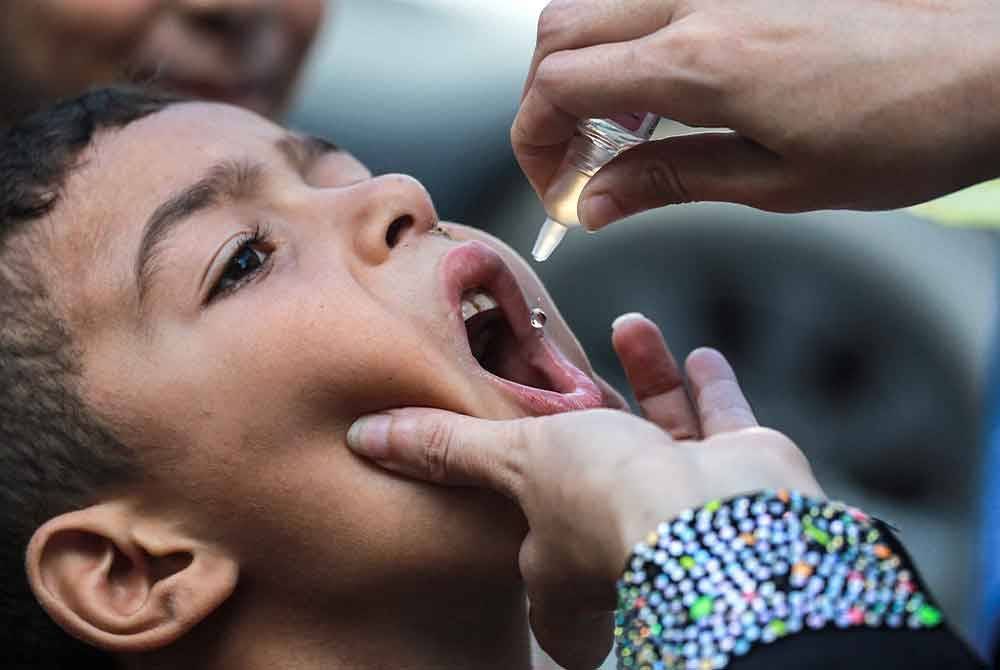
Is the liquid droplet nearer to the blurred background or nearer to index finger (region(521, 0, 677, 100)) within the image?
index finger (region(521, 0, 677, 100))

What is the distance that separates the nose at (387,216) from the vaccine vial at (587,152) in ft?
0.48

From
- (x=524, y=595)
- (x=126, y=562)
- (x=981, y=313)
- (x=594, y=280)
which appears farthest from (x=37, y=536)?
(x=981, y=313)

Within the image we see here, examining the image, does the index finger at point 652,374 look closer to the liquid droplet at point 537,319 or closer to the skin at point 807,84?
the liquid droplet at point 537,319

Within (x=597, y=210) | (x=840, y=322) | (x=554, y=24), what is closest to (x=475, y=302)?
(x=597, y=210)

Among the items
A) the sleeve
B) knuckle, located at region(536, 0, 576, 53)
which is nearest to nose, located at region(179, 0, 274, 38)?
knuckle, located at region(536, 0, 576, 53)

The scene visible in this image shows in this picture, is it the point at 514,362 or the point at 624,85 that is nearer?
the point at 624,85

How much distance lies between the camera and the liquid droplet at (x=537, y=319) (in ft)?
4.47

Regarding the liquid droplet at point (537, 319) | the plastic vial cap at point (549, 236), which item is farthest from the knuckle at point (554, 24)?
the liquid droplet at point (537, 319)

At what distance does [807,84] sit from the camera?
110 cm

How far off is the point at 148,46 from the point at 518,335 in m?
1.14

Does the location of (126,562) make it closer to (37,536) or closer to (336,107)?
(37,536)

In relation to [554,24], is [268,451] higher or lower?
lower

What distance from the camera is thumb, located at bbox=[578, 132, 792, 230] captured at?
1.18 meters

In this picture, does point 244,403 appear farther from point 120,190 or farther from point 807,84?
point 807,84
